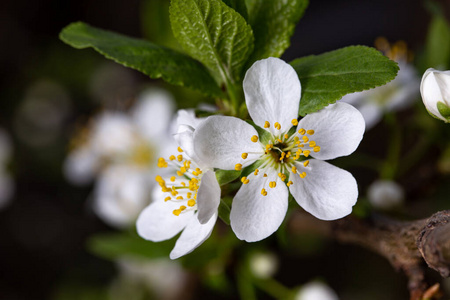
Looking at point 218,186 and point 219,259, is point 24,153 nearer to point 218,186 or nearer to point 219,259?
point 219,259

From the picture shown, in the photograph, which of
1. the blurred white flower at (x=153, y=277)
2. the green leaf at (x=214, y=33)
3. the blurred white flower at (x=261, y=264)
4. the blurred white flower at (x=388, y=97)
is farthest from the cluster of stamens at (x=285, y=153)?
the blurred white flower at (x=153, y=277)

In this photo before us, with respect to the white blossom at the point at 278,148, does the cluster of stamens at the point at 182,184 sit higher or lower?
lower

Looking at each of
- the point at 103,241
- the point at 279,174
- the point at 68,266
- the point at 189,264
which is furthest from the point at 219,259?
the point at 68,266

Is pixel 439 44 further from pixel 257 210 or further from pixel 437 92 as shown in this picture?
pixel 257 210

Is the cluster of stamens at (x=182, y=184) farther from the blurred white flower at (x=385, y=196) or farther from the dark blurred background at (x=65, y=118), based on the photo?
the dark blurred background at (x=65, y=118)

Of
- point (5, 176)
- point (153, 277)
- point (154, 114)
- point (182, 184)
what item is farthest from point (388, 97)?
point (5, 176)

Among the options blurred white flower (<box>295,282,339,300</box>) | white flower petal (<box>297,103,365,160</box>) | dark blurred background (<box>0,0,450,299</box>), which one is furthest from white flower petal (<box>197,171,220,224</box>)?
dark blurred background (<box>0,0,450,299</box>)
